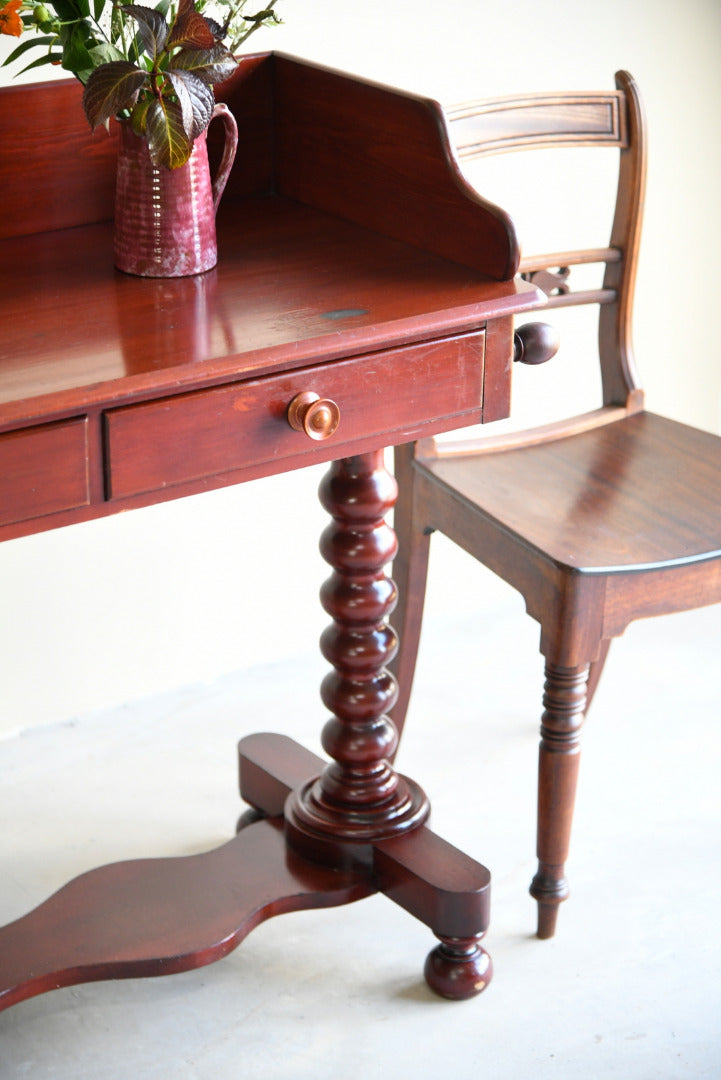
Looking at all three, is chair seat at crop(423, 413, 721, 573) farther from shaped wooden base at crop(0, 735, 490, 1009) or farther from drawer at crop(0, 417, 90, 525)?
drawer at crop(0, 417, 90, 525)

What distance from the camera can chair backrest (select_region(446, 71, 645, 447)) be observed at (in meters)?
1.84

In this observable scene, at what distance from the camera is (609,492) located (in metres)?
1.79

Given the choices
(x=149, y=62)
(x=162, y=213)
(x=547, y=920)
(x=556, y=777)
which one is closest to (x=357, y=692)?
(x=556, y=777)

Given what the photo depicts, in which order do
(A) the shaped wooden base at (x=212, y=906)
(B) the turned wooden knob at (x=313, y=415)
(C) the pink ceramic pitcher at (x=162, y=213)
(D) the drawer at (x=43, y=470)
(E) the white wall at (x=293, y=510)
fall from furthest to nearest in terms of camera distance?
(E) the white wall at (x=293, y=510)
(A) the shaped wooden base at (x=212, y=906)
(C) the pink ceramic pitcher at (x=162, y=213)
(B) the turned wooden knob at (x=313, y=415)
(D) the drawer at (x=43, y=470)

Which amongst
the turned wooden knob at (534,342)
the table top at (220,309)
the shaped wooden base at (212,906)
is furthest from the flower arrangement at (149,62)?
the shaped wooden base at (212,906)

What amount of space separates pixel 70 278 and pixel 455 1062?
3.01ft

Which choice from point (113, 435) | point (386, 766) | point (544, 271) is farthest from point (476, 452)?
point (113, 435)

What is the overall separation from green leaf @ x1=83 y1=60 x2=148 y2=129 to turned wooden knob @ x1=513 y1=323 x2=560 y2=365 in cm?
43

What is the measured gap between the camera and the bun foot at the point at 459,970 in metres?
1.65

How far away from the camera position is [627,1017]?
5.33 feet

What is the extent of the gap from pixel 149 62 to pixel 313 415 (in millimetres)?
380

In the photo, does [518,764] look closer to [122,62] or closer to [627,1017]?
[627,1017]

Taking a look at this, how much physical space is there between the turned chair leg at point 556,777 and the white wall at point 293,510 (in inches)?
29.3

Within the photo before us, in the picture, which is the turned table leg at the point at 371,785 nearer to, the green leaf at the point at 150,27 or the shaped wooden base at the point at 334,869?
the shaped wooden base at the point at 334,869
